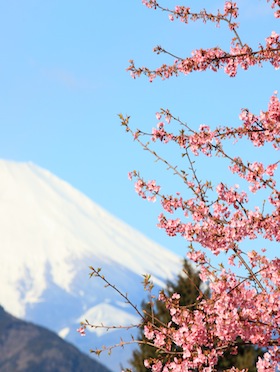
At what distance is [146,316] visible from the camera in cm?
1062

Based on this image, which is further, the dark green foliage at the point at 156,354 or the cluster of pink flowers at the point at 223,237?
the dark green foliage at the point at 156,354

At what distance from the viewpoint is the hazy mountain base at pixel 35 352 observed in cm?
15375

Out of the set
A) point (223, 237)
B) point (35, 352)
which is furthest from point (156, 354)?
point (35, 352)

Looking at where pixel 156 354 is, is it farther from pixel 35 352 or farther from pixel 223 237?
pixel 35 352

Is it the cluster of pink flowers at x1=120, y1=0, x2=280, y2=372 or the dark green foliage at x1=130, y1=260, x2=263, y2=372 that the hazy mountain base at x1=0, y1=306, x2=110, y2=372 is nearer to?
the dark green foliage at x1=130, y1=260, x2=263, y2=372

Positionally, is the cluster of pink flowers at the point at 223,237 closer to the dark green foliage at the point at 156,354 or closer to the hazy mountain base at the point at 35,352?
the dark green foliage at the point at 156,354

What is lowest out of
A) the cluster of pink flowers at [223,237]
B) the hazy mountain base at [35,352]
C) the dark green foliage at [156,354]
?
the cluster of pink flowers at [223,237]

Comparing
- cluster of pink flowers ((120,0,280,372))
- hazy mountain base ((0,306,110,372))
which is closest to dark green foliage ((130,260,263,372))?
cluster of pink flowers ((120,0,280,372))

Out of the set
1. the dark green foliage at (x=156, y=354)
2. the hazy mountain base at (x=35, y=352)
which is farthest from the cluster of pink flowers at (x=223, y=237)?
the hazy mountain base at (x=35, y=352)

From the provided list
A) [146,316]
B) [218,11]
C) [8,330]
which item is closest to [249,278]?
[146,316]

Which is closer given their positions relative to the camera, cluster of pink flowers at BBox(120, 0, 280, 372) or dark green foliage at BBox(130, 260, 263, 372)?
cluster of pink flowers at BBox(120, 0, 280, 372)

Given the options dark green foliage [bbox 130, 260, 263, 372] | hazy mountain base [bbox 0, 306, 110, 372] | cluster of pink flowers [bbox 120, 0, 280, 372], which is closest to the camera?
cluster of pink flowers [bbox 120, 0, 280, 372]

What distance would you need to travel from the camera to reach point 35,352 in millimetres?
157875

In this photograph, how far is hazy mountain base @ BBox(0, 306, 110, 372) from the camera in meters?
154
